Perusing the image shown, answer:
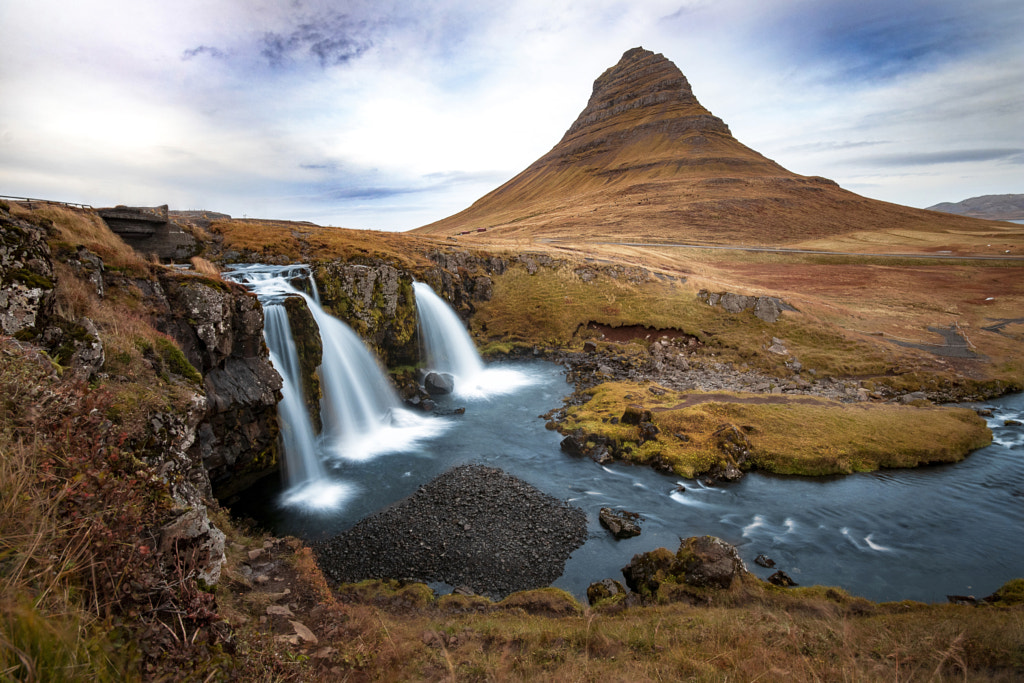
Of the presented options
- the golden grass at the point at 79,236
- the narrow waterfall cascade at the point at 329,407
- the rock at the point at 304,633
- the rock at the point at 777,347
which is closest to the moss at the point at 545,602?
the rock at the point at 304,633

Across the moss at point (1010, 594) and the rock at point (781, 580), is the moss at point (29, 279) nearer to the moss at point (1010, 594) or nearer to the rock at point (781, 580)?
Answer: the rock at point (781, 580)

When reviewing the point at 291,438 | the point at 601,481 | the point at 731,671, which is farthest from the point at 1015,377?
the point at 291,438

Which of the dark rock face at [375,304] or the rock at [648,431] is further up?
the dark rock face at [375,304]

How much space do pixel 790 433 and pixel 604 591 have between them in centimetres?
1454

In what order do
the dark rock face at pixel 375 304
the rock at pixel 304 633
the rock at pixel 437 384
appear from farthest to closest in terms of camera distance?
the rock at pixel 437 384 → the dark rock face at pixel 375 304 → the rock at pixel 304 633

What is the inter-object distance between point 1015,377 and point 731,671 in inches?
1521

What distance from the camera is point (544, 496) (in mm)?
17516

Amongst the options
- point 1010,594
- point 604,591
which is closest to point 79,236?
point 604,591

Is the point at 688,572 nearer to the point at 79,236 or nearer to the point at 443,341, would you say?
the point at 79,236

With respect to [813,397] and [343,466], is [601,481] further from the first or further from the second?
[813,397]

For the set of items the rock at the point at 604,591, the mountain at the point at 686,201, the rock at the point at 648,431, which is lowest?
the rock at the point at 604,591

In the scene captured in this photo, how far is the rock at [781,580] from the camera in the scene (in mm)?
12961

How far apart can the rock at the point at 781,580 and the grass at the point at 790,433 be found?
6010 millimetres

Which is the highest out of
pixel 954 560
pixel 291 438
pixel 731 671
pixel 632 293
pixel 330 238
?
pixel 330 238
